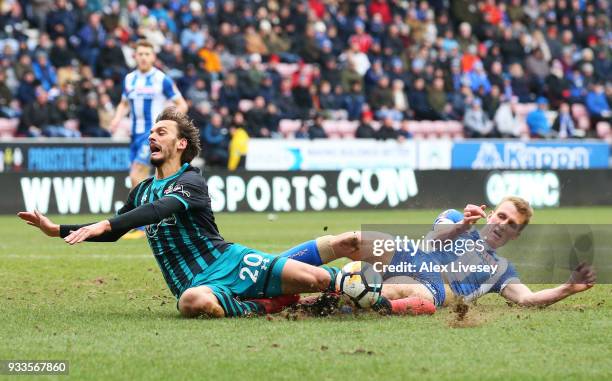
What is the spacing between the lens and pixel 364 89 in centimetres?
2784

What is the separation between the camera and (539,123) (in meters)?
28.9

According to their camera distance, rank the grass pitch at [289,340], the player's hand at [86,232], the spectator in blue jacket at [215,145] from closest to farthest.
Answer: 1. the grass pitch at [289,340]
2. the player's hand at [86,232]
3. the spectator in blue jacket at [215,145]

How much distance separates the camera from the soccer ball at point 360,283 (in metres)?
7.70

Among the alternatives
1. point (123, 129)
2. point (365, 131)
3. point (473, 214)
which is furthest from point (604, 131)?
point (473, 214)

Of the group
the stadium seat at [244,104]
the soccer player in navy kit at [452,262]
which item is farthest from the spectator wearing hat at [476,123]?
the soccer player in navy kit at [452,262]

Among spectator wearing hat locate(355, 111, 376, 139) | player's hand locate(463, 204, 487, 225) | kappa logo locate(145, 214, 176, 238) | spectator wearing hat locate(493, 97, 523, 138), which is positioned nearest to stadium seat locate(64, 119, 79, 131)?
spectator wearing hat locate(355, 111, 376, 139)

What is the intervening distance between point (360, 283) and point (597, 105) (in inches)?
952

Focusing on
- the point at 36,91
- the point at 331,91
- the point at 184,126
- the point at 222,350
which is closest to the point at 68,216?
the point at 36,91

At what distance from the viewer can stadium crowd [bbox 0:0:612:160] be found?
23.0 m

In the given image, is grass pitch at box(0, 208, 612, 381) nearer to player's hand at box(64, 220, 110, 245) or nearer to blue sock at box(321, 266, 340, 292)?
blue sock at box(321, 266, 340, 292)

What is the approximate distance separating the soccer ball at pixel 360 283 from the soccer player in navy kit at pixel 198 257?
0.52 feet

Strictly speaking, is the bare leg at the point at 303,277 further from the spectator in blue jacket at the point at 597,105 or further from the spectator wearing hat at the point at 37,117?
the spectator in blue jacket at the point at 597,105

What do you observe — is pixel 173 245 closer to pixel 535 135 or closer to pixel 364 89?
pixel 364 89

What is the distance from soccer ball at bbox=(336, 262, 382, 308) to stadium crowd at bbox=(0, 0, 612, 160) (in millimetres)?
15229
